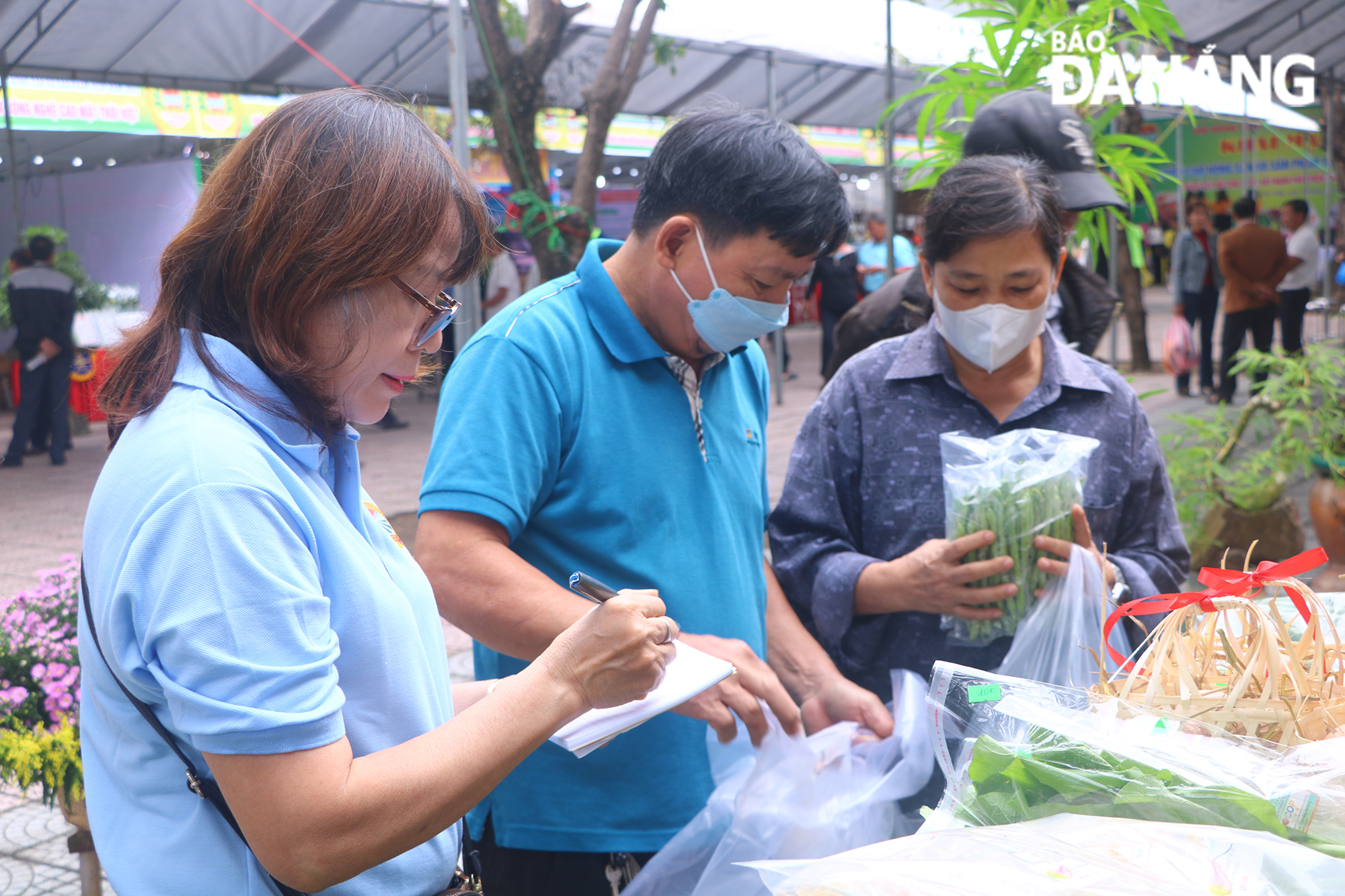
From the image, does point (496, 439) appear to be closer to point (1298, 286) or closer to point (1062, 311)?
point (1062, 311)

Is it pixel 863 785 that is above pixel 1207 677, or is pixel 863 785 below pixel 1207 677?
below

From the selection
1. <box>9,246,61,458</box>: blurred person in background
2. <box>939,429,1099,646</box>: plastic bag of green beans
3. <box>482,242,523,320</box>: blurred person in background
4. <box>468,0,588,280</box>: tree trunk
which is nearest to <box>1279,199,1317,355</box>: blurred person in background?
<box>482,242,523,320</box>: blurred person in background

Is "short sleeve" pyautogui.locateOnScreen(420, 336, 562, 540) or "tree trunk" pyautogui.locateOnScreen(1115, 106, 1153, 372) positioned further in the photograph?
"tree trunk" pyautogui.locateOnScreen(1115, 106, 1153, 372)

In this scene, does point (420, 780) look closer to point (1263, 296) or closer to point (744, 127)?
point (744, 127)

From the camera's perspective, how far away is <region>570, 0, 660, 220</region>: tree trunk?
4.81m

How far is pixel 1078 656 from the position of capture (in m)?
1.74

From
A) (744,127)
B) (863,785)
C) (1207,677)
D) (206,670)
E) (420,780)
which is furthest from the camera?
(863,785)

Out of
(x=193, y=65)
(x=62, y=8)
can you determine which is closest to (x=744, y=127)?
(x=62, y=8)

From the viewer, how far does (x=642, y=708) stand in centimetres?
132

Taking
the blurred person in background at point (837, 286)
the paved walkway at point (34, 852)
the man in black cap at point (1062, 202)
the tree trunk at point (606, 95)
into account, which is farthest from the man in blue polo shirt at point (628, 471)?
the blurred person in background at point (837, 286)

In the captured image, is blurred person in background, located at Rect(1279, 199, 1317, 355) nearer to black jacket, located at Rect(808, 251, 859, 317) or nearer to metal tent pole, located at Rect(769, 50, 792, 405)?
black jacket, located at Rect(808, 251, 859, 317)

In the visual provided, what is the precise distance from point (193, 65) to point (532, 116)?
16.7 feet

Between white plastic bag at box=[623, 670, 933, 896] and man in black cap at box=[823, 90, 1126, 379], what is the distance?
1105 mm

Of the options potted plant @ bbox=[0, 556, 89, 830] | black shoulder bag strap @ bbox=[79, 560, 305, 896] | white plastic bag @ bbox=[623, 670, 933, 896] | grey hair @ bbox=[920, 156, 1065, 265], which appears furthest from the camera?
potted plant @ bbox=[0, 556, 89, 830]
